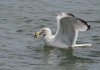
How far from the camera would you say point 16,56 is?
1496 centimetres

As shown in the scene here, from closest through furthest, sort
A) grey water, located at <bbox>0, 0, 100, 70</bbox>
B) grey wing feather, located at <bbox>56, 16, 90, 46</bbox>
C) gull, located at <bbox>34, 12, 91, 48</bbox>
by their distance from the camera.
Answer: grey water, located at <bbox>0, 0, 100, 70</bbox>, grey wing feather, located at <bbox>56, 16, 90, 46</bbox>, gull, located at <bbox>34, 12, 91, 48</bbox>

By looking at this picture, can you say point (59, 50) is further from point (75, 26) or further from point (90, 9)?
point (90, 9)

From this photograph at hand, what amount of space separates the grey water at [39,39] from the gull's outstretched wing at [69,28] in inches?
15.1

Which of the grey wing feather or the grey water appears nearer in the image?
the grey water

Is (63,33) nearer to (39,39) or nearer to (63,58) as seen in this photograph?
(39,39)

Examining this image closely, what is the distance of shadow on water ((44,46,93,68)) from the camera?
1448cm

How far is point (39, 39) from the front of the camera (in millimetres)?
17500

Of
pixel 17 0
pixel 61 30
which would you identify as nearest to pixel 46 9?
pixel 17 0

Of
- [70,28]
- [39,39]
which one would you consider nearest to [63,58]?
[70,28]

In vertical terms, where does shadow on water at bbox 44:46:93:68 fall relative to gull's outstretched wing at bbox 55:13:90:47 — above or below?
below

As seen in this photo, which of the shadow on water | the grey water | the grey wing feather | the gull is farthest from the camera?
the gull

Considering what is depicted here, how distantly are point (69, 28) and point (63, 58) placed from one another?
1.37 metres

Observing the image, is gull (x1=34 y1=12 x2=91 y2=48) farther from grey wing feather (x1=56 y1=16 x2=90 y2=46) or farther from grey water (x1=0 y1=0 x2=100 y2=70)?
grey water (x1=0 y1=0 x2=100 y2=70)

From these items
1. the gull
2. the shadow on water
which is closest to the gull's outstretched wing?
the gull
